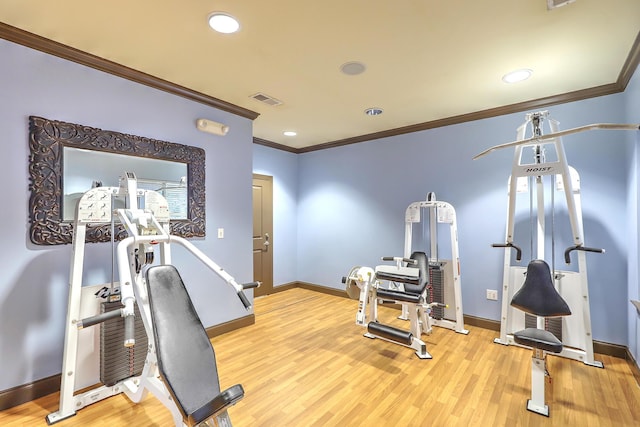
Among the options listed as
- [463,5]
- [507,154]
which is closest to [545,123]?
[507,154]

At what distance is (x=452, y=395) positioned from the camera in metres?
2.22

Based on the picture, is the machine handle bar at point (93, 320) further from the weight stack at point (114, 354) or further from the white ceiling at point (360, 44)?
the white ceiling at point (360, 44)

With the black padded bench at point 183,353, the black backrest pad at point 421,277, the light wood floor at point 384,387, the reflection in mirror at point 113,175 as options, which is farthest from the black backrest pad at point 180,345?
the black backrest pad at point 421,277

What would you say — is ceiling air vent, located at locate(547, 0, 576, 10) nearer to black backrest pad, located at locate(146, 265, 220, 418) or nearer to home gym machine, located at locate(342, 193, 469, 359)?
home gym machine, located at locate(342, 193, 469, 359)

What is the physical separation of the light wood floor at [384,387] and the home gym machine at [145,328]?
237 millimetres

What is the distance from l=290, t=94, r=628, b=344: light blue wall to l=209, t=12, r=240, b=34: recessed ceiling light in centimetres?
282

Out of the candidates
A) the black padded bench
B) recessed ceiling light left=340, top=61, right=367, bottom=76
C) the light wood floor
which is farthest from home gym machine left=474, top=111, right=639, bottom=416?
the black padded bench

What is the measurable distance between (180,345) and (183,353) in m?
0.05

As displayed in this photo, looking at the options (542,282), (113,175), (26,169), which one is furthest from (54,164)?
(542,282)

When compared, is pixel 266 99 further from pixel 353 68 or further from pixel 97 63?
pixel 97 63

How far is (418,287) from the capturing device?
296cm

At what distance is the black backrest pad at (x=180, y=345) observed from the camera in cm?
155

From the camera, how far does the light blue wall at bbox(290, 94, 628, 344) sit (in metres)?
2.84

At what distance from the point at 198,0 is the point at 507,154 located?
3.27 metres
